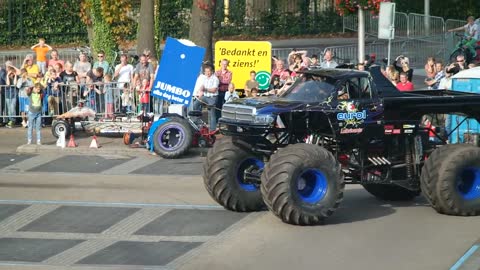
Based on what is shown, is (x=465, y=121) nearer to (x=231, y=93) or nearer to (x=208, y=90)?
(x=231, y=93)

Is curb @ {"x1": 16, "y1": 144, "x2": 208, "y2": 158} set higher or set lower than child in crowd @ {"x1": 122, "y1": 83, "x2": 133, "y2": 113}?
lower

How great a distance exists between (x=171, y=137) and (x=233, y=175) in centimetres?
573

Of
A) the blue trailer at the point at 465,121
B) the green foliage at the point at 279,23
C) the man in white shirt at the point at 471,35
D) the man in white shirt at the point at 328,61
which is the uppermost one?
the green foliage at the point at 279,23

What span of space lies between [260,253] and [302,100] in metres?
3.06

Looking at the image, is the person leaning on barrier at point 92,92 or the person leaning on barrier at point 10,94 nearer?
the person leaning on barrier at point 92,92

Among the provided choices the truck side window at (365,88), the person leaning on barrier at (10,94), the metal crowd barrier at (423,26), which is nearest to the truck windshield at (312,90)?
the truck side window at (365,88)

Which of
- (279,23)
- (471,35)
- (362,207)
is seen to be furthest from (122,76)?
(279,23)

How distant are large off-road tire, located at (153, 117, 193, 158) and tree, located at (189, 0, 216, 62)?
6.67 meters

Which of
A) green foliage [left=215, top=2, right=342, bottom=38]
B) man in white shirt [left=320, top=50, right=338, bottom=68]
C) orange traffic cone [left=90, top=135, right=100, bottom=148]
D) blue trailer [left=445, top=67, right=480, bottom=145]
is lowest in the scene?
orange traffic cone [left=90, top=135, right=100, bottom=148]

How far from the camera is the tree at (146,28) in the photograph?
28641 mm

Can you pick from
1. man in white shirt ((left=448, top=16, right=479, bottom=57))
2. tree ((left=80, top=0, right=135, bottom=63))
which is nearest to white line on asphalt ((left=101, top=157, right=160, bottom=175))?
tree ((left=80, top=0, right=135, bottom=63))

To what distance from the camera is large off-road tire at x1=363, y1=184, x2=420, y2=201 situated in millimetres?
16453

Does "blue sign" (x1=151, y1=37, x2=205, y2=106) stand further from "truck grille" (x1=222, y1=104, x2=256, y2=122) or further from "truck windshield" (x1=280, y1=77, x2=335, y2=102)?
"truck grille" (x1=222, y1=104, x2=256, y2=122)

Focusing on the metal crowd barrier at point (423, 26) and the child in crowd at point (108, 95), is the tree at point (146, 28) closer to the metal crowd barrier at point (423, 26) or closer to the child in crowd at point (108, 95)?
the child in crowd at point (108, 95)
